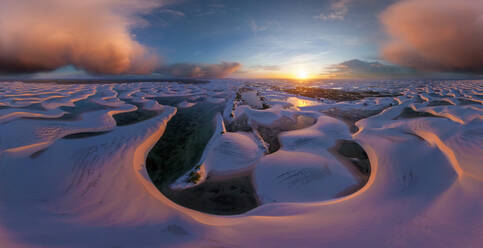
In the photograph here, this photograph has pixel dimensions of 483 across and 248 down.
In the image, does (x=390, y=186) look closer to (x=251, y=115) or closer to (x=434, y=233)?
(x=434, y=233)

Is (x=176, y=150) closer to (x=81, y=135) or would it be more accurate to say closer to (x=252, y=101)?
(x=81, y=135)

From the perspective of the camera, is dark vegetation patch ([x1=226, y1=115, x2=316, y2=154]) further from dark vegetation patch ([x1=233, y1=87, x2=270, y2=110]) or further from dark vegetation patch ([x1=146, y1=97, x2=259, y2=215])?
dark vegetation patch ([x1=233, y1=87, x2=270, y2=110])

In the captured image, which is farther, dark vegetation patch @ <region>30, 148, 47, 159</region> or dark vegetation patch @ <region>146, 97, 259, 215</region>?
dark vegetation patch @ <region>30, 148, 47, 159</region>

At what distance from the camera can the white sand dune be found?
10.3 ft

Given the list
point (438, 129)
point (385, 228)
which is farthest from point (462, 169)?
point (438, 129)

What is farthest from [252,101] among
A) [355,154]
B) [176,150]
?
[355,154]

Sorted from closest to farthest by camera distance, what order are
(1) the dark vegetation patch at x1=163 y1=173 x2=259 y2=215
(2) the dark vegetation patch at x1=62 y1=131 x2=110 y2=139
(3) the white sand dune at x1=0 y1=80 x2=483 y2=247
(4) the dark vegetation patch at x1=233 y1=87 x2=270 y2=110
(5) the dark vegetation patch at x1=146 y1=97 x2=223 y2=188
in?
(3) the white sand dune at x1=0 y1=80 x2=483 y2=247 → (1) the dark vegetation patch at x1=163 y1=173 x2=259 y2=215 → (5) the dark vegetation patch at x1=146 y1=97 x2=223 y2=188 → (2) the dark vegetation patch at x1=62 y1=131 x2=110 y2=139 → (4) the dark vegetation patch at x1=233 y1=87 x2=270 y2=110

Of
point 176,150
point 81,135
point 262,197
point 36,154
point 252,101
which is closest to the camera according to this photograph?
point 262,197

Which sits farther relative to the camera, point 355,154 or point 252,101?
point 252,101

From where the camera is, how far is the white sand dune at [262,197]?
10.3 ft

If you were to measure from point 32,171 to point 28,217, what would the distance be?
114 inches

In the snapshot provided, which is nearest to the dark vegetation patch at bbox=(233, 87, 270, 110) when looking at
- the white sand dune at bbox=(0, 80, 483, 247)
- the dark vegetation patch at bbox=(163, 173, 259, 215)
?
the white sand dune at bbox=(0, 80, 483, 247)

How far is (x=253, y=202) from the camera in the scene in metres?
5.21

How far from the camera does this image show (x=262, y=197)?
5.34 meters
